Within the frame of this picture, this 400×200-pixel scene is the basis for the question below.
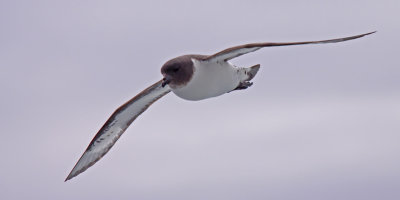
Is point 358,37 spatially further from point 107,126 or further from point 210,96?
point 107,126

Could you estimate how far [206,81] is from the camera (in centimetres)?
1789

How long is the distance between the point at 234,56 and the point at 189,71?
1284mm

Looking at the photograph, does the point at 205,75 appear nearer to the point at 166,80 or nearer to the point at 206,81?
the point at 206,81

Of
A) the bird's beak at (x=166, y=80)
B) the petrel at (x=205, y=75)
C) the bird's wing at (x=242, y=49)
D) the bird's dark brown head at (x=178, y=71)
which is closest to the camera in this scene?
the bird's wing at (x=242, y=49)

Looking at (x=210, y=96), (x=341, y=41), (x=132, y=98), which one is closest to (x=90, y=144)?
(x=132, y=98)

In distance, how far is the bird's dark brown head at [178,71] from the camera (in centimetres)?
1744

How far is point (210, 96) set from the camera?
18500 mm

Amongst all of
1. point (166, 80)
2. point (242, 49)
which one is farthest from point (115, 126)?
point (242, 49)

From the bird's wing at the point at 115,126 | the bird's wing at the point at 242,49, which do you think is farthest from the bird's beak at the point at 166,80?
the bird's wing at the point at 115,126

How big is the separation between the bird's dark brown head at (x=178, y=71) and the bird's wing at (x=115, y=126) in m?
4.06

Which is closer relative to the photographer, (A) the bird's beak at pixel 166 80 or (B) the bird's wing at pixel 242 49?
(B) the bird's wing at pixel 242 49

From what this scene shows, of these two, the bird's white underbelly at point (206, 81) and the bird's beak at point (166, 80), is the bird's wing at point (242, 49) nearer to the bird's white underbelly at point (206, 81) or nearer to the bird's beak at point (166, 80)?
the bird's white underbelly at point (206, 81)

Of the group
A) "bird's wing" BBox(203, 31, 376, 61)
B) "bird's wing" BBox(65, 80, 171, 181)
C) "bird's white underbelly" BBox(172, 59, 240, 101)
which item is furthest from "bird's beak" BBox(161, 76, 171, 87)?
"bird's wing" BBox(65, 80, 171, 181)

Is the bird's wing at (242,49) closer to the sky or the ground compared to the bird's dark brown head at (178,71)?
closer to the sky
